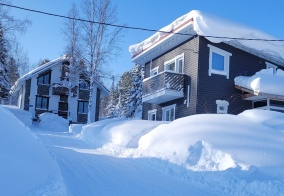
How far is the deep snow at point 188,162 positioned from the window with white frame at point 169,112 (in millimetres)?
8880

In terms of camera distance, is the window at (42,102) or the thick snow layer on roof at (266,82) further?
the window at (42,102)

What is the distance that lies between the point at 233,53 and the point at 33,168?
645 inches

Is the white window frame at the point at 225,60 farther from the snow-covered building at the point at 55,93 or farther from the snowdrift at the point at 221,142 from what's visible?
the snow-covered building at the point at 55,93

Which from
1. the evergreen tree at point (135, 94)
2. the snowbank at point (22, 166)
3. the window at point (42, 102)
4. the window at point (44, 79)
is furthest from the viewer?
the evergreen tree at point (135, 94)

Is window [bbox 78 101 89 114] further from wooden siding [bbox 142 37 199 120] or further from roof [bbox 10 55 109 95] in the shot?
wooden siding [bbox 142 37 199 120]

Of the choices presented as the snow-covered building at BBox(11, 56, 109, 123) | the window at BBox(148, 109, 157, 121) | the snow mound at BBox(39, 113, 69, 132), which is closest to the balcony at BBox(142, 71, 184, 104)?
the window at BBox(148, 109, 157, 121)

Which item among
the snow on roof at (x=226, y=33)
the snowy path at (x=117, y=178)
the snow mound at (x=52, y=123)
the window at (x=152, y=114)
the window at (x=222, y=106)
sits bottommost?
the snowy path at (x=117, y=178)

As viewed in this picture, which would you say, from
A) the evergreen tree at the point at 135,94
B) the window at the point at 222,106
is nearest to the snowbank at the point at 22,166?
the window at the point at 222,106

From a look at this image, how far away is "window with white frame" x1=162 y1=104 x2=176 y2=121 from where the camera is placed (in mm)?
21109

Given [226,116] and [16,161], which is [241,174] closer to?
[226,116]

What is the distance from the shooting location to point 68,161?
31.3ft

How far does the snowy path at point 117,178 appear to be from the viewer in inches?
264

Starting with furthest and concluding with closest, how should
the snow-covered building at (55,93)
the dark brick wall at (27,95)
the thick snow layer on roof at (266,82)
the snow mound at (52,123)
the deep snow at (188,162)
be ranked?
1. the snow-covered building at (55,93)
2. the dark brick wall at (27,95)
3. the snow mound at (52,123)
4. the thick snow layer on roof at (266,82)
5. the deep snow at (188,162)

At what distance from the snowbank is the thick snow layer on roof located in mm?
13585
